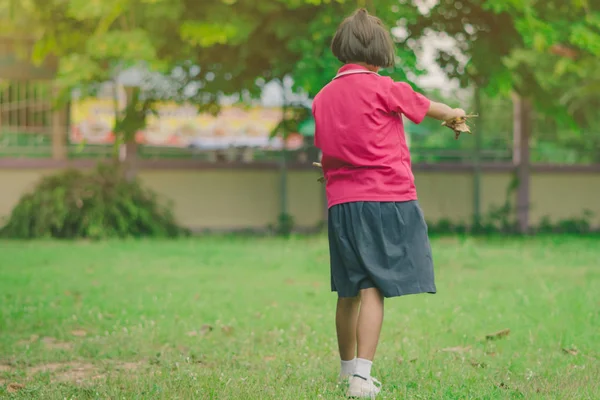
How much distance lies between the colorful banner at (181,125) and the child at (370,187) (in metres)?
11.9

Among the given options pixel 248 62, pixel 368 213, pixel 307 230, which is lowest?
pixel 307 230

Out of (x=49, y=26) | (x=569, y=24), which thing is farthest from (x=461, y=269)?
(x=49, y=26)

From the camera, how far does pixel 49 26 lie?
1500 cm

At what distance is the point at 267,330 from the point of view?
20.8 feet

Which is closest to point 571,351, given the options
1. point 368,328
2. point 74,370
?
point 368,328

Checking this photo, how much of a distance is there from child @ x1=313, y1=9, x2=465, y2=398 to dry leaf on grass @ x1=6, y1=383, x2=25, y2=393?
1.60 metres

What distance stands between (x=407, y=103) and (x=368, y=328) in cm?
99

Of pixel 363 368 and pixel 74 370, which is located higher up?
pixel 363 368

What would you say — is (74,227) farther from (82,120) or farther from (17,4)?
(17,4)

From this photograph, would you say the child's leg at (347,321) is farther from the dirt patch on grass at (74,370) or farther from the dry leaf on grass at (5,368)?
the dry leaf on grass at (5,368)

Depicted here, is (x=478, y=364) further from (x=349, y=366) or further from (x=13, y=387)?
(x=13, y=387)

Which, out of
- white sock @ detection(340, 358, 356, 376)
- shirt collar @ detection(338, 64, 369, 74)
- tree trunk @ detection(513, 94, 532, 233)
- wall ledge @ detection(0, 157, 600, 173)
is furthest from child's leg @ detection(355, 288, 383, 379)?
tree trunk @ detection(513, 94, 532, 233)

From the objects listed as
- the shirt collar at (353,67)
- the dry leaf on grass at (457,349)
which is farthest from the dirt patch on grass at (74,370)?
the shirt collar at (353,67)

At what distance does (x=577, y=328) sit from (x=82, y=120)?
11885mm
